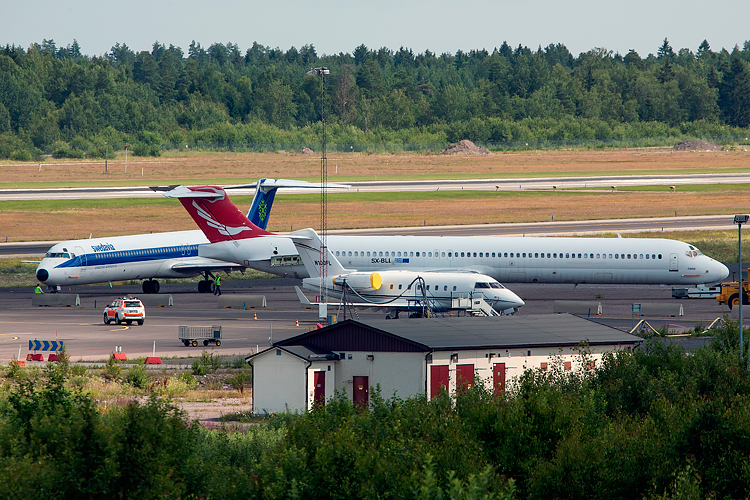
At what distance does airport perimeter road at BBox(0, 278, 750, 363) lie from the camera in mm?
47344

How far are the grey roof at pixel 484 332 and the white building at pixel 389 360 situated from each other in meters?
0.04

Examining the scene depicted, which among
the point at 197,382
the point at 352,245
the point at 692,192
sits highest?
the point at 692,192

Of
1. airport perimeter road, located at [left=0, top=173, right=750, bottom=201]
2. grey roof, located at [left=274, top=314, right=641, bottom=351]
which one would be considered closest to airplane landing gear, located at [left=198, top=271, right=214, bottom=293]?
grey roof, located at [left=274, top=314, right=641, bottom=351]

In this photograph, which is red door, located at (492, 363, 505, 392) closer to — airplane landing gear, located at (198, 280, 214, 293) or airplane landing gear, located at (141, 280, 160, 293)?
airplane landing gear, located at (198, 280, 214, 293)

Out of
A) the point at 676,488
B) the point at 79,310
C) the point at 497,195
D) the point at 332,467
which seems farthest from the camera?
the point at 497,195

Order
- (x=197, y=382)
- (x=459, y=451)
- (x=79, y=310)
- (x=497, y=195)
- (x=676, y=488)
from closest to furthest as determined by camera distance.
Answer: (x=676, y=488) → (x=459, y=451) → (x=197, y=382) → (x=79, y=310) → (x=497, y=195)

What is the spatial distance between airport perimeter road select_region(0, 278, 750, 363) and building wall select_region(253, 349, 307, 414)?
5.18 metres

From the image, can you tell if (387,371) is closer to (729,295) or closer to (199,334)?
(199,334)

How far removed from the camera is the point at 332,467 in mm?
20234

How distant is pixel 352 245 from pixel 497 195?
67.9 metres

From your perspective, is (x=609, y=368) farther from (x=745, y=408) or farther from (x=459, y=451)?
(x=459, y=451)

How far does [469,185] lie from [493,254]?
260ft

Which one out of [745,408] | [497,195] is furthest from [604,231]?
[745,408]

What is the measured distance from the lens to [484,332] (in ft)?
117
